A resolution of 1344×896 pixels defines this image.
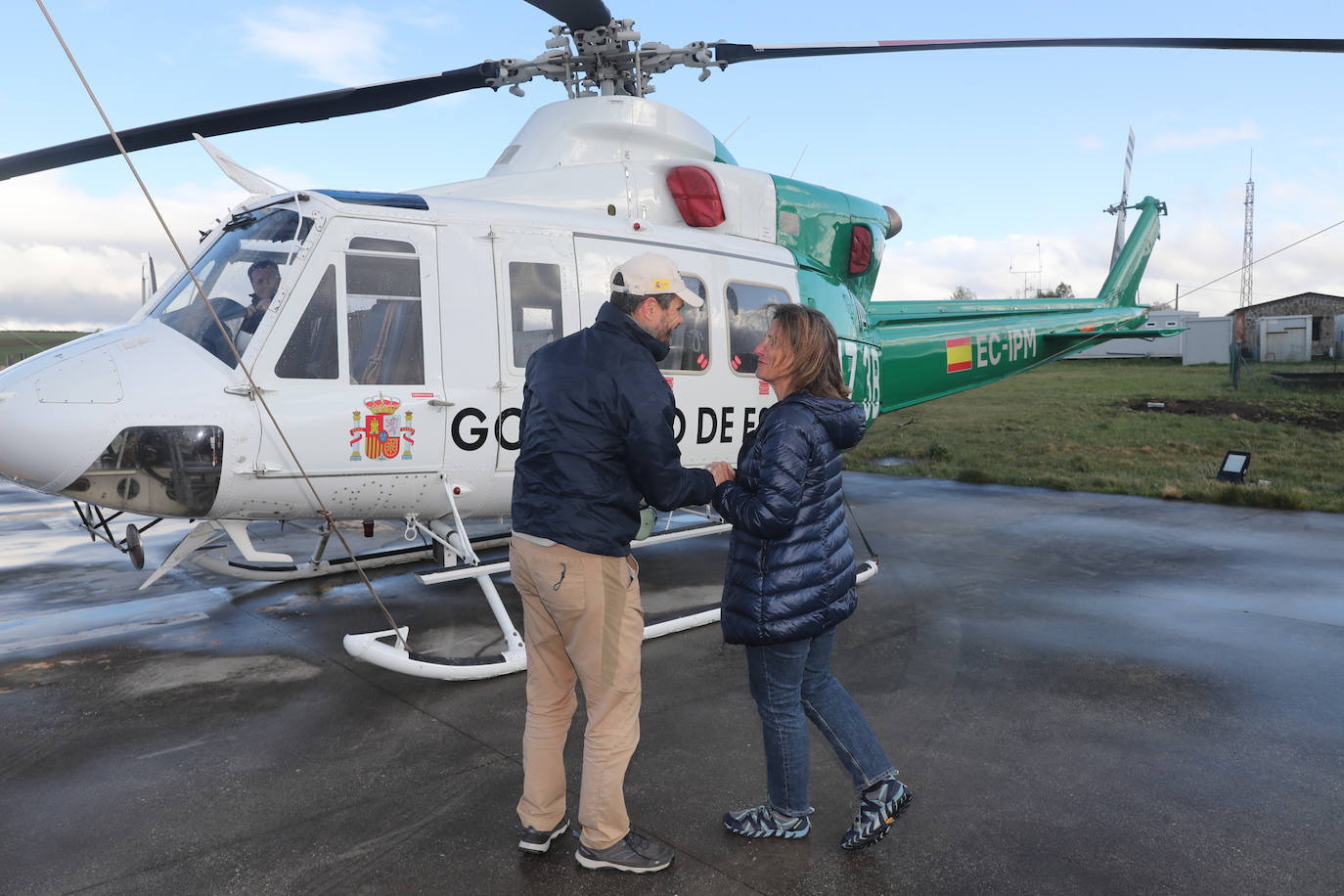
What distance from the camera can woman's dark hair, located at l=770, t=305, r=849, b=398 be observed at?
283cm

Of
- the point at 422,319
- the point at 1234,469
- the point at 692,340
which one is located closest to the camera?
the point at 422,319

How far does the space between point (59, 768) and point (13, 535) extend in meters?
6.87

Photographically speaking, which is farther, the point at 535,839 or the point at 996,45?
the point at 996,45

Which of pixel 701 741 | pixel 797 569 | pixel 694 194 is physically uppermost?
pixel 694 194

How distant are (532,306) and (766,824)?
132 inches

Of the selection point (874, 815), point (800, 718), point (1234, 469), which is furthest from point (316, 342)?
point (1234, 469)

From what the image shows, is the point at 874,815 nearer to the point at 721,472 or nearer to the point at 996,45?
the point at 721,472

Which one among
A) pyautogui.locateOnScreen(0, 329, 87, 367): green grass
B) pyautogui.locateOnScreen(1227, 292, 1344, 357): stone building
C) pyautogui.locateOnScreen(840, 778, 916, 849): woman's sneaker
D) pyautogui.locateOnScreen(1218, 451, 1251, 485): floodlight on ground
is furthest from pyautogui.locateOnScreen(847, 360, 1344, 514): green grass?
pyautogui.locateOnScreen(1227, 292, 1344, 357): stone building

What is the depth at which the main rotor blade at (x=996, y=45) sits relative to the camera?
5.75 metres

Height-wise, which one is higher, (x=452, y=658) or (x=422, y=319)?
(x=422, y=319)

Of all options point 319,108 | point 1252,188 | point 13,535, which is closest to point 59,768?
point 319,108

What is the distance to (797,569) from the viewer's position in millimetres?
2775

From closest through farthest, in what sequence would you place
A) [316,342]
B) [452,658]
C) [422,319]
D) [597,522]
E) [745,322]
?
[597,522]
[316,342]
[452,658]
[422,319]
[745,322]

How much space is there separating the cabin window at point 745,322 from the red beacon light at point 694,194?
1.88 feet
